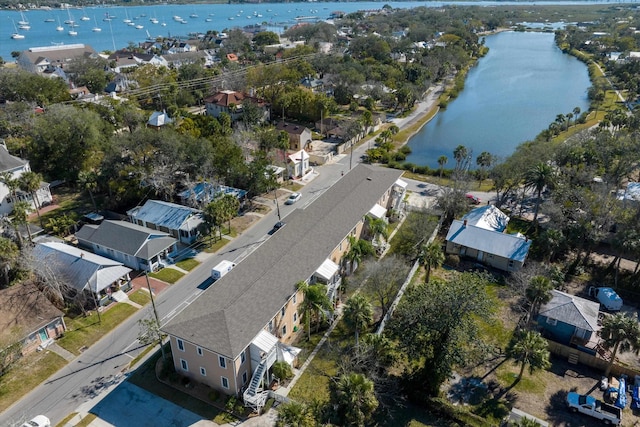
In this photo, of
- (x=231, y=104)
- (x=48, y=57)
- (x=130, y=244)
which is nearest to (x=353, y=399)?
(x=130, y=244)

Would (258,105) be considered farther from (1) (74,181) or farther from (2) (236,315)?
(2) (236,315)

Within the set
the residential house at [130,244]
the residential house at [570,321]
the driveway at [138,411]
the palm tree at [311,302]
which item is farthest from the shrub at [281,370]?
the residential house at [570,321]

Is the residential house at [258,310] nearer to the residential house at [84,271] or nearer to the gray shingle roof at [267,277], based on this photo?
the gray shingle roof at [267,277]

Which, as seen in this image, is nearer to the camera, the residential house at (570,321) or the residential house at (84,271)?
the residential house at (570,321)

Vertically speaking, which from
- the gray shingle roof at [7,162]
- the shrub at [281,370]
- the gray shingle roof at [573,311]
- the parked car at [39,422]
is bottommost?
the parked car at [39,422]

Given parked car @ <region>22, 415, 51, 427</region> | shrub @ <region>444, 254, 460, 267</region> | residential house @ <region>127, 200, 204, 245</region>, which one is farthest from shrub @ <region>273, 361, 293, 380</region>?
shrub @ <region>444, 254, 460, 267</region>

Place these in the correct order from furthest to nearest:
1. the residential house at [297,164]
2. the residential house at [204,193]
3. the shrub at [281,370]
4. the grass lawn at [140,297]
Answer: the residential house at [297,164] < the residential house at [204,193] < the grass lawn at [140,297] < the shrub at [281,370]
